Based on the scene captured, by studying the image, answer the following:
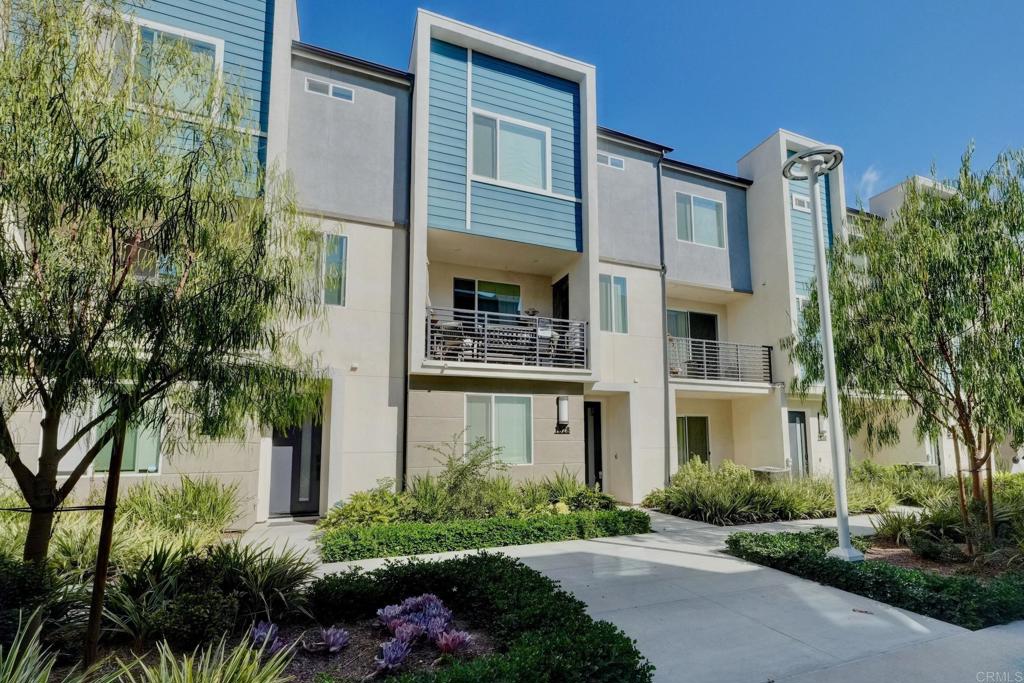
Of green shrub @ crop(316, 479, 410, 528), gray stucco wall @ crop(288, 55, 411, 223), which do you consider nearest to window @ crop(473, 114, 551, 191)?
gray stucco wall @ crop(288, 55, 411, 223)

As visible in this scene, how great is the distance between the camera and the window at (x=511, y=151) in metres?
11.3

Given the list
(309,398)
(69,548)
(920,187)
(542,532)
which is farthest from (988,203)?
(69,548)

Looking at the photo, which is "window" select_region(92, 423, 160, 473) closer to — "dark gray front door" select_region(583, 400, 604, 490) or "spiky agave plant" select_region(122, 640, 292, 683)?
"spiky agave plant" select_region(122, 640, 292, 683)

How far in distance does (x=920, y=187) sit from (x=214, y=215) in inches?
362

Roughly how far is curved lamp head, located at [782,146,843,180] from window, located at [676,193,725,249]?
693 cm

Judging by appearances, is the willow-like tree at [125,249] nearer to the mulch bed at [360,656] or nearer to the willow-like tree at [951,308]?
the mulch bed at [360,656]

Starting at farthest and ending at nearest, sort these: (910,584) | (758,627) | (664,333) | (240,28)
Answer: (664,333)
(240,28)
(910,584)
(758,627)

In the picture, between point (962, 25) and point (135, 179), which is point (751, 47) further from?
point (135, 179)

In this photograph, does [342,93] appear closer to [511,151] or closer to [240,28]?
[240,28]

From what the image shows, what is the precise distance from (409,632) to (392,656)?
0.35 metres

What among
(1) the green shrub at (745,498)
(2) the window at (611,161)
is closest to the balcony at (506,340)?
(1) the green shrub at (745,498)

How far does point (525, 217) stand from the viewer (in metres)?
11.4

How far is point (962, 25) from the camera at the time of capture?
833 cm

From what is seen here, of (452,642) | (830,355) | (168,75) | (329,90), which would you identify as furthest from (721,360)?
(168,75)
